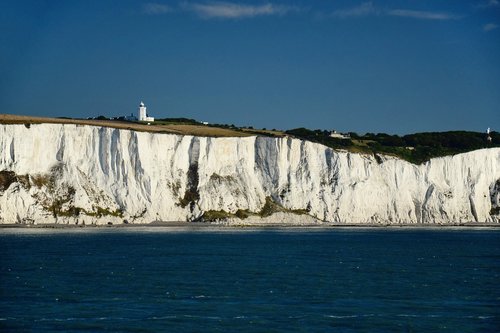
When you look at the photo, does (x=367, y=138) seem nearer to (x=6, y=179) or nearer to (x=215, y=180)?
(x=215, y=180)

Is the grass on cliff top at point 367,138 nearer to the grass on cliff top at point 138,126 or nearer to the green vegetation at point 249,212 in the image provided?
the grass on cliff top at point 138,126

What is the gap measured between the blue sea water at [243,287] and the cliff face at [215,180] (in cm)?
1889

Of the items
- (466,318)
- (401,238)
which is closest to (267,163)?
(401,238)

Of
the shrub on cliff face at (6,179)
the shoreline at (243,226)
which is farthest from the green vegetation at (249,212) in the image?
the shrub on cliff face at (6,179)

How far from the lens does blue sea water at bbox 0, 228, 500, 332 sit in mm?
28312

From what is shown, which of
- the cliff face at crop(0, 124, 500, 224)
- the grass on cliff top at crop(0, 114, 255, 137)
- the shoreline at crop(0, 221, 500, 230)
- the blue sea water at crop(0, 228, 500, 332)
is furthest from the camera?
the grass on cliff top at crop(0, 114, 255, 137)

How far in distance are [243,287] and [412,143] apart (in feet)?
280

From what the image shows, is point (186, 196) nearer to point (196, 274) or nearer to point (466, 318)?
point (196, 274)

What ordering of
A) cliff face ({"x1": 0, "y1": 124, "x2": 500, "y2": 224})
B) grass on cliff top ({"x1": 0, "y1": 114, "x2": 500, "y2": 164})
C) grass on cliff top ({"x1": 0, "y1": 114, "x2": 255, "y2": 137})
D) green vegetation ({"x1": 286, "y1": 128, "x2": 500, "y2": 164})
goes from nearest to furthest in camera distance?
cliff face ({"x1": 0, "y1": 124, "x2": 500, "y2": 224}) → grass on cliff top ({"x1": 0, "y1": 114, "x2": 255, "y2": 137}) → grass on cliff top ({"x1": 0, "y1": 114, "x2": 500, "y2": 164}) → green vegetation ({"x1": 286, "y1": 128, "x2": 500, "y2": 164})

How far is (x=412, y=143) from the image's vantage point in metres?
119

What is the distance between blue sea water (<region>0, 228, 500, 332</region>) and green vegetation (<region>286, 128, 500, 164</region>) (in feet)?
142

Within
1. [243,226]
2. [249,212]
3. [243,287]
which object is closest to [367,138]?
[249,212]

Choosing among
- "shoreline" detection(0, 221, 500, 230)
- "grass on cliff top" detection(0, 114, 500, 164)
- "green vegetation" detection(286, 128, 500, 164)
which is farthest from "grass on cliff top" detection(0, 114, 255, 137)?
"shoreline" detection(0, 221, 500, 230)

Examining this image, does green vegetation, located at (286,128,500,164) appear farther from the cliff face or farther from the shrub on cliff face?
the shrub on cliff face
